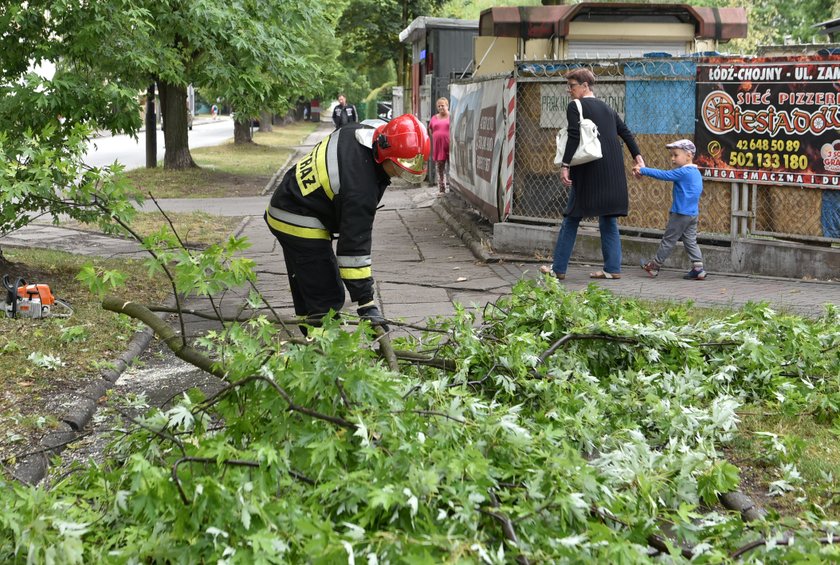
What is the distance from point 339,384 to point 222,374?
0.88m

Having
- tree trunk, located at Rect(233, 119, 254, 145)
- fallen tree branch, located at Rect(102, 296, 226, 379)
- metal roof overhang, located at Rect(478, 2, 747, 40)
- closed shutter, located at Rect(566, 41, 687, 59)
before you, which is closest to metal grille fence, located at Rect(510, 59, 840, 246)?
metal roof overhang, located at Rect(478, 2, 747, 40)

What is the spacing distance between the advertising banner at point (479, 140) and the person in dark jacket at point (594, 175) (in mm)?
2559

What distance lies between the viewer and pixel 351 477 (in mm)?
2855

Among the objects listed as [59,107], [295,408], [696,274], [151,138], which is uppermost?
[59,107]

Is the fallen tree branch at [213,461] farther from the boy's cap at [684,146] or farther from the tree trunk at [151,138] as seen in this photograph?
the tree trunk at [151,138]

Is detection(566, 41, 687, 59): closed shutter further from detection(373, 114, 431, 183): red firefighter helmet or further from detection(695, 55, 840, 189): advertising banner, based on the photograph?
detection(373, 114, 431, 183): red firefighter helmet

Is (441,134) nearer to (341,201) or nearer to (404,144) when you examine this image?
(341,201)

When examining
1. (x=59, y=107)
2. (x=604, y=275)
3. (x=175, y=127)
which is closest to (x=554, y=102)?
(x=604, y=275)

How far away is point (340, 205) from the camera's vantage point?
560 centimetres

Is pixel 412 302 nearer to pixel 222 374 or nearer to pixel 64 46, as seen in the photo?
pixel 64 46

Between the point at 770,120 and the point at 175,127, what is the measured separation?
16.7 m

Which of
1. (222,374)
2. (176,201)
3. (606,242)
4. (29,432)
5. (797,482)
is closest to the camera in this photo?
(222,374)

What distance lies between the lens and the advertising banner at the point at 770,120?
376 inches

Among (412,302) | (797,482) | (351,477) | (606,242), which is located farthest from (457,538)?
(606,242)
